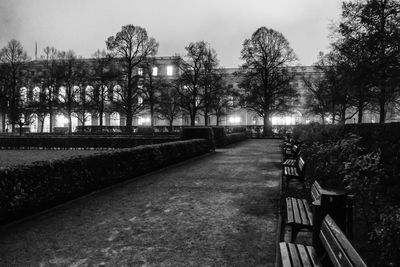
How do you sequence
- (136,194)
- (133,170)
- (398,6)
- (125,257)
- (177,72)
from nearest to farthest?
(125,257) → (136,194) → (133,170) → (398,6) → (177,72)

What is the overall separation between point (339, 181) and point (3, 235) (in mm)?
6165

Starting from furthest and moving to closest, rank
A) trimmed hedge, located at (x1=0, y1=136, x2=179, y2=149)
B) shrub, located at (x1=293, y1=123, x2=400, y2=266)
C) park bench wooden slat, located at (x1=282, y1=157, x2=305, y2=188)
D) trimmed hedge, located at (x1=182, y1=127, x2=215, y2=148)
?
trimmed hedge, located at (x1=0, y1=136, x2=179, y2=149) → trimmed hedge, located at (x1=182, y1=127, x2=215, y2=148) → park bench wooden slat, located at (x1=282, y1=157, x2=305, y2=188) → shrub, located at (x1=293, y1=123, x2=400, y2=266)

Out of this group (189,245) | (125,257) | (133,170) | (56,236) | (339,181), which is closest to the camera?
(125,257)

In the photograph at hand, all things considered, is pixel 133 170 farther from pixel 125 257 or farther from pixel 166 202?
pixel 125 257

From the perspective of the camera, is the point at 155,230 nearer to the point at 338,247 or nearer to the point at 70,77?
the point at 338,247

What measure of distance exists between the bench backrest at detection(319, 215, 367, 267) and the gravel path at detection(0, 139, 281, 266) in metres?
1.57

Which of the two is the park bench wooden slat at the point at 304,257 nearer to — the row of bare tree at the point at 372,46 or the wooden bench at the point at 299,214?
the wooden bench at the point at 299,214

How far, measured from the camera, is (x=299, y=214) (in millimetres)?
4340

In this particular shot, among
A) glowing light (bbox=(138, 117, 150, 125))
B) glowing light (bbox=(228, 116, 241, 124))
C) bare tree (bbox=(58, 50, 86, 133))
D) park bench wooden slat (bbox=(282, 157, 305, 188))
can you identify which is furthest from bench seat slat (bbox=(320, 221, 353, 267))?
glowing light (bbox=(228, 116, 241, 124))

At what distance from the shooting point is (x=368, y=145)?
7.02m

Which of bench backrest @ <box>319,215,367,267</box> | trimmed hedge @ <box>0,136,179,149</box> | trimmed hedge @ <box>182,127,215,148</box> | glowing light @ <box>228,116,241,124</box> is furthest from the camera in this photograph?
glowing light @ <box>228,116,241,124</box>

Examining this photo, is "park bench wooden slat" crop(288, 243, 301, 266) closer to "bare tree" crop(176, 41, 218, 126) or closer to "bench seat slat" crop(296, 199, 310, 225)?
"bench seat slat" crop(296, 199, 310, 225)

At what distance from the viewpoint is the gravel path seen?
13.0 ft

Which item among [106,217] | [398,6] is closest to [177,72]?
[398,6]
